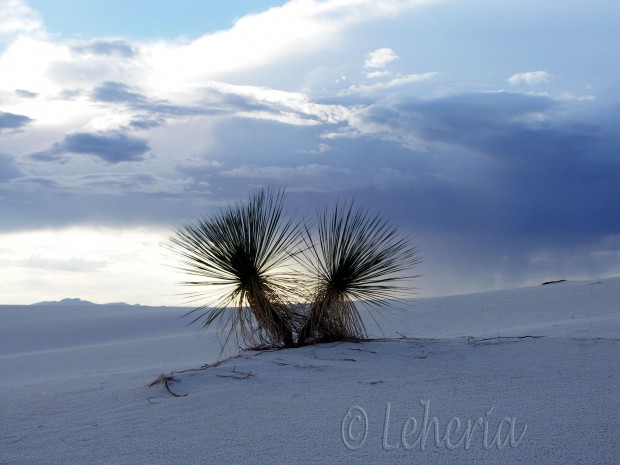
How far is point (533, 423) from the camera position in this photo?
177 inches

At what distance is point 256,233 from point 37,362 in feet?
18.9

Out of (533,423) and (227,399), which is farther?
(227,399)

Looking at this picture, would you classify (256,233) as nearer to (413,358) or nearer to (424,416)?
(413,358)

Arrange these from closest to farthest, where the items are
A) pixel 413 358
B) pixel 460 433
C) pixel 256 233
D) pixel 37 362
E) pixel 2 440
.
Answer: pixel 460 433, pixel 2 440, pixel 413 358, pixel 256 233, pixel 37 362

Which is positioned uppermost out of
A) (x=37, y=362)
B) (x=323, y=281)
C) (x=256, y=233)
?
(x=256, y=233)

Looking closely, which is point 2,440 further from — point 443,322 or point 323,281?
point 443,322

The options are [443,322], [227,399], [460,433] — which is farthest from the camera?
[443,322]

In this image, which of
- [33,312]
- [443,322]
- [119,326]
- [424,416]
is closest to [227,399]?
[424,416]

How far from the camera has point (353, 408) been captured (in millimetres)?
4992

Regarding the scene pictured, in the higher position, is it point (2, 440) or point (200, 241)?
point (200, 241)

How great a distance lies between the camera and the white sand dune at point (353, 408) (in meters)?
4.20

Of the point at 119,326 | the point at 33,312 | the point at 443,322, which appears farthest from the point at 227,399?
the point at 33,312

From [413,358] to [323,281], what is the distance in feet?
4.53

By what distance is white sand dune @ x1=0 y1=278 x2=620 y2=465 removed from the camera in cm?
420
